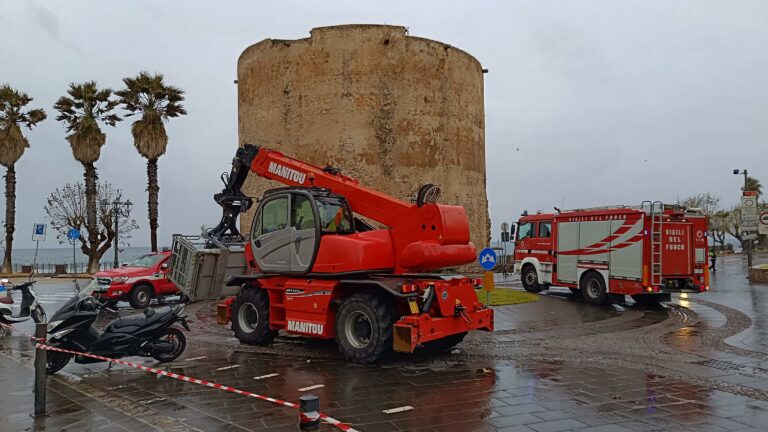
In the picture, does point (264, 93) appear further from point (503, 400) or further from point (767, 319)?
point (503, 400)

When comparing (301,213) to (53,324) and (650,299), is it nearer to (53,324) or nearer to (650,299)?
(53,324)

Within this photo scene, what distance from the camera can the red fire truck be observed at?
15.4m

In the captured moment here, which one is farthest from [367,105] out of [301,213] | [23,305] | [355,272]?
[355,272]

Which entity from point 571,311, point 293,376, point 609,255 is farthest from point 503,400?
point 609,255

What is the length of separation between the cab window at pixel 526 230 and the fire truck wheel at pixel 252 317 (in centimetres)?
1175

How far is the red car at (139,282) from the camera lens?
16484 millimetres

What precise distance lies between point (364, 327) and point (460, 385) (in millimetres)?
2069

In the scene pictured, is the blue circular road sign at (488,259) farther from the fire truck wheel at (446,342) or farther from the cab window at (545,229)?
the cab window at (545,229)

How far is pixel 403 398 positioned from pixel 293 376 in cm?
192

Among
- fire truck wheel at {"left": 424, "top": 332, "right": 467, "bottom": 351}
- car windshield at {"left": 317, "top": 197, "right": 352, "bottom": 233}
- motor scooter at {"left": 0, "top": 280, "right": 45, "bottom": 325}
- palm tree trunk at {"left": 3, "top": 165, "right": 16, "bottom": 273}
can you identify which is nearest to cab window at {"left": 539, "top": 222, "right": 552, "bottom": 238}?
fire truck wheel at {"left": 424, "top": 332, "right": 467, "bottom": 351}

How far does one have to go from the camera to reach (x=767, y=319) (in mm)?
13500

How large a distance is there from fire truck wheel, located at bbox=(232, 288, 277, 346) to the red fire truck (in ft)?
33.1

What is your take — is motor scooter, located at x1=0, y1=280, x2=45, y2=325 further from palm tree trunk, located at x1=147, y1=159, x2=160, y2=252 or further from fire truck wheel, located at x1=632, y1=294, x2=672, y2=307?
palm tree trunk, located at x1=147, y1=159, x2=160, y2=252

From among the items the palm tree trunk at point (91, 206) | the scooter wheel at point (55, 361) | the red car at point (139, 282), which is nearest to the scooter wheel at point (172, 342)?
the scooter wheel at point (55, 361)
